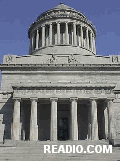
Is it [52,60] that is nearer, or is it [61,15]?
[52,60]

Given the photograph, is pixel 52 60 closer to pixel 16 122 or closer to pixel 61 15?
pixel 16 122

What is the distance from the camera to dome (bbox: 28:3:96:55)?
158 ft

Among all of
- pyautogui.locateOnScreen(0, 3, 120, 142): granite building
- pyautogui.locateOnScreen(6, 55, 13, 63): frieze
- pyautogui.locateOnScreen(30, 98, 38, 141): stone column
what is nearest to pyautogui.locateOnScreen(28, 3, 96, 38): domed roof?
pyautogui.locateOnScreen(0, 3, 120, 142): granite building

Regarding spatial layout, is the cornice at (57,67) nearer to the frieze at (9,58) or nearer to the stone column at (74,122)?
the frieze at (9,58)

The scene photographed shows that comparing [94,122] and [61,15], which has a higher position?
[61,15]

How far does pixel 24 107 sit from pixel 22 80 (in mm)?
5002

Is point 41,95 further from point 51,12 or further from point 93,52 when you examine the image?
point 51,12

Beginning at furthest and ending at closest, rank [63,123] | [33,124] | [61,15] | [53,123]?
[61,15], [63,123], [53,123], [33,124]

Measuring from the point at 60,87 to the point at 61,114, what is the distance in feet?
17.0

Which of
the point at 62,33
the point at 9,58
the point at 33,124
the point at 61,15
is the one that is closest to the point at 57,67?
the point at 9,58

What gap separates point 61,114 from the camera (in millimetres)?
36281

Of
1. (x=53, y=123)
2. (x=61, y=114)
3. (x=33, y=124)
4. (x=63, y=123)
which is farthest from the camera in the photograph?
(x=63, y=123)

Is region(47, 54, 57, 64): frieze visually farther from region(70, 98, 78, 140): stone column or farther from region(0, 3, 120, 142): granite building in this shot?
region(70, 98, 78, 140): stone column

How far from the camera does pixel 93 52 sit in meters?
51.0
